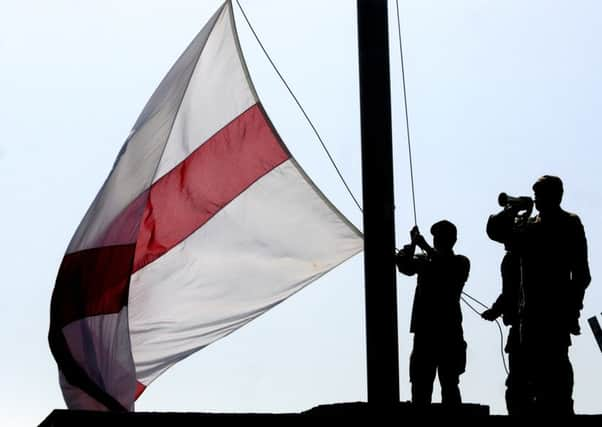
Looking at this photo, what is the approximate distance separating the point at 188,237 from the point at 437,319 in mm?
2925

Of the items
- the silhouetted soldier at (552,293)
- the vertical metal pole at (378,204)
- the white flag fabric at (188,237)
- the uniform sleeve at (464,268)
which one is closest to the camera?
the vertical metal pole at (378,204)

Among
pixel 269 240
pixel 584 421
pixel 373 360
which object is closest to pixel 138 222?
pixel 269 240

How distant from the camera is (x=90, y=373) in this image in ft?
41.1

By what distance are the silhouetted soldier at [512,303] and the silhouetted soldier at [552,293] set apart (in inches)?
8.6

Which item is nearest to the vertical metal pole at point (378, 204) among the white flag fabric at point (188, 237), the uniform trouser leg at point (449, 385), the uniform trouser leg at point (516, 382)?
the uniform trouser leg at point (516, 382)

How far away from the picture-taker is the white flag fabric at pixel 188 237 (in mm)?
12906

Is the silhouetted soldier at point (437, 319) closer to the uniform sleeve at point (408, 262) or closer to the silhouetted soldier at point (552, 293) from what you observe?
the uniform sleeve at point (408, 262)

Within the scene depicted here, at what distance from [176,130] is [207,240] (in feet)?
3.61

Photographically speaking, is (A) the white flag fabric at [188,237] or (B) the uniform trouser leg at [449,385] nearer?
(B) the uniform trouser leg at [449,385]

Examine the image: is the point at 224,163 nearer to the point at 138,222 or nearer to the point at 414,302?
the point at 138,222

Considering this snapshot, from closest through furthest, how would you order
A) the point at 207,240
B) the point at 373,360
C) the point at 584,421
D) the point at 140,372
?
the point at 584,421 → the point at 373,360 → the point at 140,372 → the point at 207,240

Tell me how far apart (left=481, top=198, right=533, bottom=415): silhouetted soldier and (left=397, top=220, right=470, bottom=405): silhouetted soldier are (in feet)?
1.02

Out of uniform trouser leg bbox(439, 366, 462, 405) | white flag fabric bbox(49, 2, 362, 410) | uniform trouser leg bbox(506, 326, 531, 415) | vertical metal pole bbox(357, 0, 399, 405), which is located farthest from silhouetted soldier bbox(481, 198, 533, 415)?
white flag fabric bbox(49, 2, 362, 410)

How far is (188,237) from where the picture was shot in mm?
13898
